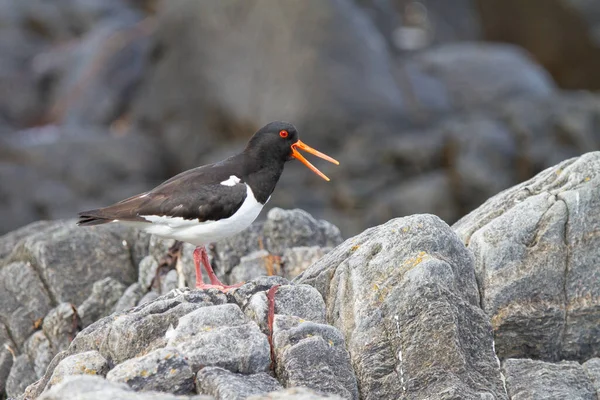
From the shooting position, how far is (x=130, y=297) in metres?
9.89

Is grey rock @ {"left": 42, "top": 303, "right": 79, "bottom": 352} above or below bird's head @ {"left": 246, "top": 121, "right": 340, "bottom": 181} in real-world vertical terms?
below

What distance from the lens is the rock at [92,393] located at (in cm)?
542

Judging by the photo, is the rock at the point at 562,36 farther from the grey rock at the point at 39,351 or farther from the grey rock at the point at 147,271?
the grey rock at the point at 39,351

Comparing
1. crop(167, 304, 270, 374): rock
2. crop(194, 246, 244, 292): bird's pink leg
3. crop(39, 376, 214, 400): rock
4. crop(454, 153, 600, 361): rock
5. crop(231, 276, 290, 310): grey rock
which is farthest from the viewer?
crop(194, 246, 244, 292): bird's pink leg

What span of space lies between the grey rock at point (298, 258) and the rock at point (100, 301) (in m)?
1.78

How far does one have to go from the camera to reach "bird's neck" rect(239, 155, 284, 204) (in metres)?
8.61

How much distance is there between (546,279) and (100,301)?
185 inches

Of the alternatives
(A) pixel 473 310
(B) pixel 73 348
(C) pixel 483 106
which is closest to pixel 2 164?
(C) pixel 483 106

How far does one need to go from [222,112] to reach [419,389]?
1587 centimetres

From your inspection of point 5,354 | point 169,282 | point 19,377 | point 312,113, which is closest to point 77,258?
point 169,282

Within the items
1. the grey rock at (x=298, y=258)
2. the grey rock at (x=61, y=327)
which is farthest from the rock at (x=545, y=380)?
the grey rock at (x=61, y=327)

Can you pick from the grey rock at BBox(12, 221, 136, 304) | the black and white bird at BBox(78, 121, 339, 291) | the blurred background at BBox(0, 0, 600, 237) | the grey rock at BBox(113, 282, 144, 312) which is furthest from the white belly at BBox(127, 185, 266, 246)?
the blurred background at BBox(0, 0, 600, 237)

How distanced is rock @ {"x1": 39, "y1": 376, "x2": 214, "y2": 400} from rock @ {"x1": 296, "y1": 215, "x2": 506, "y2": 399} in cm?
189

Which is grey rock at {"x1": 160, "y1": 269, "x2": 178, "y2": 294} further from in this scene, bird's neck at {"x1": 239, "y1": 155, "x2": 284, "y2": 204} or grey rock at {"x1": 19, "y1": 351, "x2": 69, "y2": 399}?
grey rock at {"x1": 19, "y1": 351, "x2": 69, "y2": 399}
